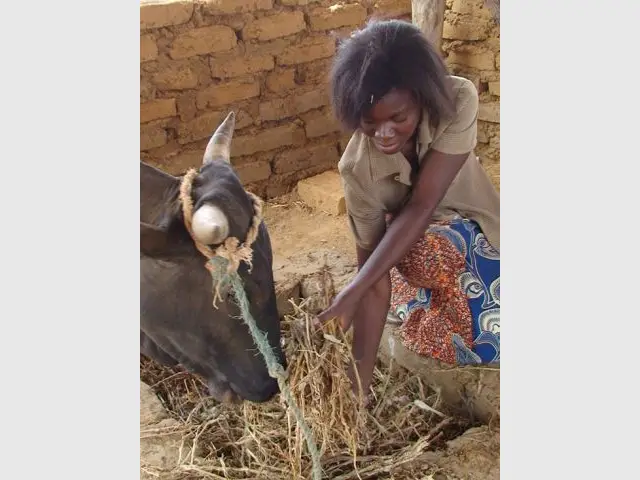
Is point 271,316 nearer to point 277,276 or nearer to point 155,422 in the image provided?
point 155,422

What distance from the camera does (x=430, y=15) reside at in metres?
5.51

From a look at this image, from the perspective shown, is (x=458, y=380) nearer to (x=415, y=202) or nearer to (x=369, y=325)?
(x=369, y=325)

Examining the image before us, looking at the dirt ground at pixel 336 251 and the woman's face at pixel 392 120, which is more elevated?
the woman's face at pixel 392 120

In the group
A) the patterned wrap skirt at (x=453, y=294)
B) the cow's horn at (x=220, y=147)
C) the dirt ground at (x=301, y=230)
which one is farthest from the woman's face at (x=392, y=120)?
the dirt ground at (x=301, y=230)

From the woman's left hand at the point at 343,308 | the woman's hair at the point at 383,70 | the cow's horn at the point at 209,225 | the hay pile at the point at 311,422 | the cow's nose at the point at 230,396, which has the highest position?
the woman's hair at the point at 383,70

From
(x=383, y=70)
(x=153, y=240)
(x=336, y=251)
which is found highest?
(x=383, y=70)

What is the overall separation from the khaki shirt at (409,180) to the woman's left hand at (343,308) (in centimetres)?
60

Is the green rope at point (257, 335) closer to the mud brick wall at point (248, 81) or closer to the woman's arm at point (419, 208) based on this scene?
the woman's arm at point (419, 208)

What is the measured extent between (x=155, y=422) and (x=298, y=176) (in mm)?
3254

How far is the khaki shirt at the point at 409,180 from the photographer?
274cm

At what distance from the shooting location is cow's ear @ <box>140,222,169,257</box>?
1936mm

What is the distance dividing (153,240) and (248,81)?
3708 mm

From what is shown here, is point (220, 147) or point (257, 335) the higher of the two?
point (220, 147)

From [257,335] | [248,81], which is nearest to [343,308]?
[257,335]
